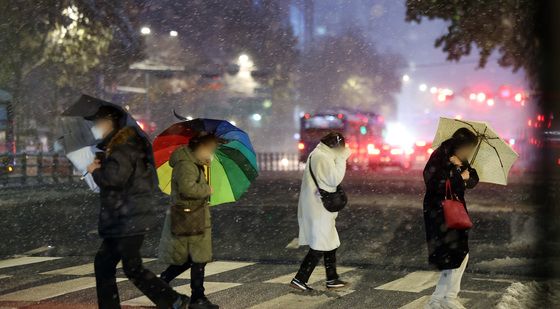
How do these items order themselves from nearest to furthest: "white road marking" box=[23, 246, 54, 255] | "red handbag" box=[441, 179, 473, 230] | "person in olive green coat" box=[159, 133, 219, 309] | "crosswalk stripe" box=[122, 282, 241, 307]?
1. "red handbag" box=[441, 179, 473, 230]
2. "person in olive green coat" box=[159, 133, 219, 309]
3. "crosswalk stripe" box=[122, 282, 241, 307]
4. "white road marking" box=[23, 246, 54, 255]

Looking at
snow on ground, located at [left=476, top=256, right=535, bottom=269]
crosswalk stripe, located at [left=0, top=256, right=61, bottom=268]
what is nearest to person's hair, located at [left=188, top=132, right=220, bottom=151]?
snow on ground, located at [left=476, top=256, right=535, bottom=269]

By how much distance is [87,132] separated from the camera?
5605mm

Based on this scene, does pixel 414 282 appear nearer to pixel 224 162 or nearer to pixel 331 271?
pixel 331 271

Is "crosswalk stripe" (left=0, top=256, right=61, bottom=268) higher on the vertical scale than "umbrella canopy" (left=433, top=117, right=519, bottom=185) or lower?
lower

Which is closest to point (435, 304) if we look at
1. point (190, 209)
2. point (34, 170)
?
point (190, 209)

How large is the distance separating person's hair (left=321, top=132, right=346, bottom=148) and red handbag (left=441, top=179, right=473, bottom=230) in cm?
164

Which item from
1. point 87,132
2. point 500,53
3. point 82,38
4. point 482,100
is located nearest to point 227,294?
point 87,132

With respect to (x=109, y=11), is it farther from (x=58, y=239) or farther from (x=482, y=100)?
(x=482, y=100)

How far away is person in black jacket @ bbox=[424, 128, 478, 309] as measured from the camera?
5.75 metres

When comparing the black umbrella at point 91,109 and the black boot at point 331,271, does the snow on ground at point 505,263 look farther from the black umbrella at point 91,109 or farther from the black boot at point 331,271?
the black umbrella at point 91,109

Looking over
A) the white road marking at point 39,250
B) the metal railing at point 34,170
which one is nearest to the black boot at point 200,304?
the white road marking at point 39,250

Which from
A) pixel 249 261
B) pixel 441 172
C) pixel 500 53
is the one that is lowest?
pixel 249 261

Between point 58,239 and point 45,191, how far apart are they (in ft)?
32.4

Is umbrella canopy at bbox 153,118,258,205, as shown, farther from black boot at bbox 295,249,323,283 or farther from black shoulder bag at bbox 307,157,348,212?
black boot at bbox 295,249,323,283
